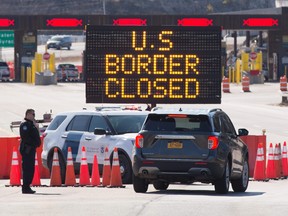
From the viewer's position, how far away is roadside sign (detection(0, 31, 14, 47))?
8844 cm

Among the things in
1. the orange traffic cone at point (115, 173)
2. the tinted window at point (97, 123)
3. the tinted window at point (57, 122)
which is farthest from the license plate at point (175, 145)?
the tinted window at point (57, 122)

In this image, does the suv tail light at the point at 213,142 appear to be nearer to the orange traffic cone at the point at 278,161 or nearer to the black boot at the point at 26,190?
the black boot at the point at 26,190

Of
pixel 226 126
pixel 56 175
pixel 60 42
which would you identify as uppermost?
pixel 60 42

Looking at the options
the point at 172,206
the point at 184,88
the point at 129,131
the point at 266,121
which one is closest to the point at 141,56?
the point at 184,88

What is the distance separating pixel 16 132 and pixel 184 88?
14.9 meters

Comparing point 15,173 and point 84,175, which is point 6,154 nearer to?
point 15,173

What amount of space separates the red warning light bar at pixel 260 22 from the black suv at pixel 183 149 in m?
58.8

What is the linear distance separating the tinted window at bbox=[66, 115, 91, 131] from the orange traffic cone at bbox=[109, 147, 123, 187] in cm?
260

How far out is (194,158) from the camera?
63.3 ft

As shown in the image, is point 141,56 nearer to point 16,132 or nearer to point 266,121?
point 16,132

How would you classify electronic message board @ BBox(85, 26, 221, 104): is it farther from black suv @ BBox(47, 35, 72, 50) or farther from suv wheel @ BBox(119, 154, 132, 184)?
black suv @ BBox(47, 35, 72, 50)

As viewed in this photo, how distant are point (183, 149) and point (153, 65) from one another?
722 cm

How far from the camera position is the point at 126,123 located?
2345cm

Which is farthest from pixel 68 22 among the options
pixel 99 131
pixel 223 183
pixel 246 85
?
pixel 223 183
